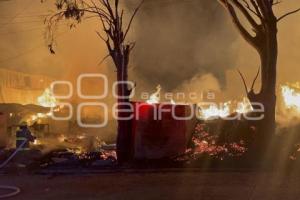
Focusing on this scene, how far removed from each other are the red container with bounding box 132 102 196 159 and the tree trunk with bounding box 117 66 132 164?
0.67 feet

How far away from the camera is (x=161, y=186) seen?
36.4 feet

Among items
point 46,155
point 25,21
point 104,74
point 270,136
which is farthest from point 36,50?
point 270,136

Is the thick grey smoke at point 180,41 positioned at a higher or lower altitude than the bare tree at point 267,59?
higher

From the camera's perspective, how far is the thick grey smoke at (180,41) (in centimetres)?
3519

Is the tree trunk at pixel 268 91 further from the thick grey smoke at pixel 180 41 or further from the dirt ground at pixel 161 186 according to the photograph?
the thick grey smoke at pixel 180 41

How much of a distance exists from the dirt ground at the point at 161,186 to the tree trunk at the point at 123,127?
1691 millimetres

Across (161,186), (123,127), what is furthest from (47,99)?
(161,186)

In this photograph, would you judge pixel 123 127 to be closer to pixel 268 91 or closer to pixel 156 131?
pixel 156 131

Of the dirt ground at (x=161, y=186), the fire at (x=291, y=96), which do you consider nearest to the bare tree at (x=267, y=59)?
the dirt ground at (x=161, y=186)

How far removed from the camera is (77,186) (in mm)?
11523

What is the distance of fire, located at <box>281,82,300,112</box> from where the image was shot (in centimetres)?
2134

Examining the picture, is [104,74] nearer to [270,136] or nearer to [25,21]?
[25,21]

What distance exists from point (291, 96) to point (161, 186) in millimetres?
12493

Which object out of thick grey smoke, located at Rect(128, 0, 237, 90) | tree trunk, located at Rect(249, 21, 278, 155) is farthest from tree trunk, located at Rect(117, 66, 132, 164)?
thick grey smoke, located at Rect(128, 0, 237, 90)
